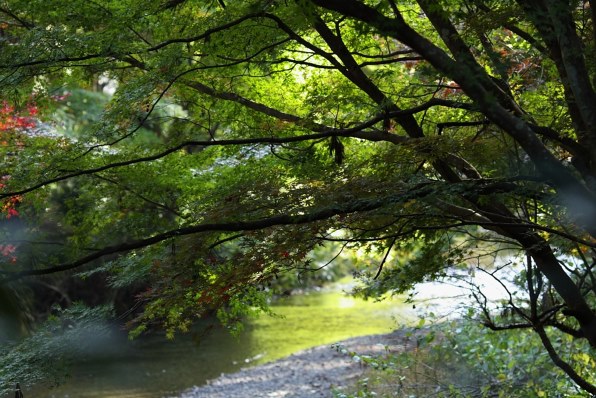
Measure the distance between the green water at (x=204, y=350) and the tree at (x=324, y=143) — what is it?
344 centimetres

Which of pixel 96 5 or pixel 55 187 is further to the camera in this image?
pixel 55 187

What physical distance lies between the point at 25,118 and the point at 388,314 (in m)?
12.4

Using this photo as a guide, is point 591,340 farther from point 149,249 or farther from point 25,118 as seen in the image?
point 25,118

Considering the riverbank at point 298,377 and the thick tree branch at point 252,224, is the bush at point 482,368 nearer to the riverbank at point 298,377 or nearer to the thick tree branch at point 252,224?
the riverbank at point 298,377

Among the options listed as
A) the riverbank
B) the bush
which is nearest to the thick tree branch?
the bush

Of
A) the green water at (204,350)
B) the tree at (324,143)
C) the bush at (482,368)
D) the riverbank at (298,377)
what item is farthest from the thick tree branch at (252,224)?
the riverbank at (298,377)

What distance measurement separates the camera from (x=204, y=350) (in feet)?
51.6

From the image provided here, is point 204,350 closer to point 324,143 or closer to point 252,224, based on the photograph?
point 324,143

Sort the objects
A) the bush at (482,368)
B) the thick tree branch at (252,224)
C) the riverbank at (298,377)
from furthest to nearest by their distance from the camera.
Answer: the riverbank at (298,377) → the bush at (482,368) → the thick tree branch at (252,224)

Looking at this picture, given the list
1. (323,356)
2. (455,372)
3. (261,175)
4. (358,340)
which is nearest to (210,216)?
(261,175)

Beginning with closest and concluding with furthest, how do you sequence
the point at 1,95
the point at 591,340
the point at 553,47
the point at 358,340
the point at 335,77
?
the point at 553,47, the point at 591,340, the point at 1,95, the point at 335,77, the point at 358,340

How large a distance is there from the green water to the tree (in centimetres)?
344

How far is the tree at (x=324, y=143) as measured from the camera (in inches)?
158

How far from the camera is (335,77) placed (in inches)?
275
